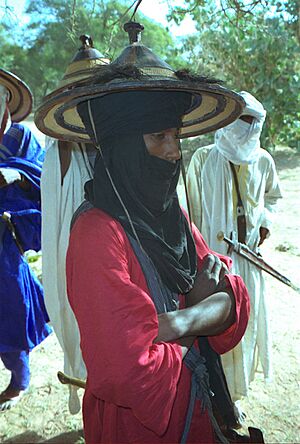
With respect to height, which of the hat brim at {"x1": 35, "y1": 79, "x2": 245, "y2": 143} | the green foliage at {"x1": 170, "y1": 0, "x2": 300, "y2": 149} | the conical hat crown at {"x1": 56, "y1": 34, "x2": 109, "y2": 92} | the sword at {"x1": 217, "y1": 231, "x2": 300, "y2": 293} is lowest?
the sword at {"x1": 217, "y1": 231, "x2": 300, "y2": 293}

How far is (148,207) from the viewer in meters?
1.30

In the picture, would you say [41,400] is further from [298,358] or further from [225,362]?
[298,358]

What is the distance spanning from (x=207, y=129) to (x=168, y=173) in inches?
13.2

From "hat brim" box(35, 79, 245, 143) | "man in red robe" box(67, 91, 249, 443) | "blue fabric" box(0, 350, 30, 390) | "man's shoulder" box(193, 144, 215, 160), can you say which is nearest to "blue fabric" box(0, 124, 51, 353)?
"blue fabric" box(0, 350, 30, 390)

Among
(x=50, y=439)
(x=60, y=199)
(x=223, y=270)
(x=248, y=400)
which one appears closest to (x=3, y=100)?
(x=60, y=199)

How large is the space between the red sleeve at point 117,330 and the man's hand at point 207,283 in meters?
0.20

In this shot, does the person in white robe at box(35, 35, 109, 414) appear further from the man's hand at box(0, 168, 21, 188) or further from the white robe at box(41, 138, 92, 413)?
the man's hand at box(0, 168, 21, 188)

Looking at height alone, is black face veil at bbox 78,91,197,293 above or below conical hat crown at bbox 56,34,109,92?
below

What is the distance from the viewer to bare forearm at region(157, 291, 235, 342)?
1255mm

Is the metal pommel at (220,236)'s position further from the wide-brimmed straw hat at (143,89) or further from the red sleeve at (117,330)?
the red sleeve at (117,330)

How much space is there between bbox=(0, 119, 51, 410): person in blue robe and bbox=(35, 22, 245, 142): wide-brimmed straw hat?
54.8 inches

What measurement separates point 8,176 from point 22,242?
499 mm

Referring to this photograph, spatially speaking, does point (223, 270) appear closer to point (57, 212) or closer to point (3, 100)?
point (57, 212)

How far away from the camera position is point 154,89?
3.97ft
